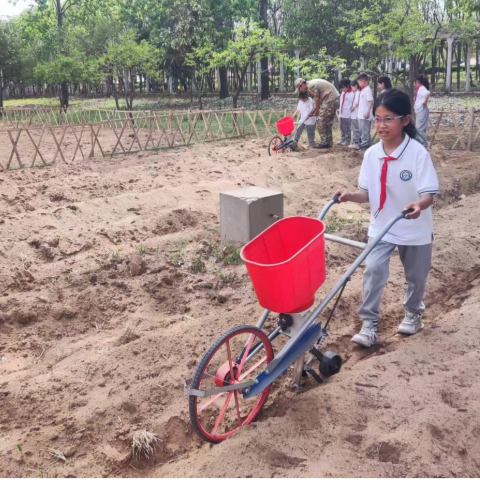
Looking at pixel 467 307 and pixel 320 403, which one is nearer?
pixel 320 403

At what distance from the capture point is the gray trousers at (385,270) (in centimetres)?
342

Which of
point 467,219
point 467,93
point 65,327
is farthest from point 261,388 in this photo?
point 467,93

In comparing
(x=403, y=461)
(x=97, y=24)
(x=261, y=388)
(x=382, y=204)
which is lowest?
(x=403, y=461)

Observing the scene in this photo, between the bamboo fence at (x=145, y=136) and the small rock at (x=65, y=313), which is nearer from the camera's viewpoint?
the small rock at (x=65, y=313)

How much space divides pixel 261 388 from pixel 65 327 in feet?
8.06

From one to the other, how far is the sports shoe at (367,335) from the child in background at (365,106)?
25.0 ft

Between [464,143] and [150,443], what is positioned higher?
[464,143]

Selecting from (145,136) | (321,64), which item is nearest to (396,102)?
(321,64)

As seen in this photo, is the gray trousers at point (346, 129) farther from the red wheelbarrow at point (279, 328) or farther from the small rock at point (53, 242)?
the red wheelbarrow at point (279, 328)

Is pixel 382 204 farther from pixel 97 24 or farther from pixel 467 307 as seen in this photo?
pixel 97 24

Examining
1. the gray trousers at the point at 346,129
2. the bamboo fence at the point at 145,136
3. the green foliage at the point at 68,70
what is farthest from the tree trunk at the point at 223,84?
the gray trousers at the point at 346,129

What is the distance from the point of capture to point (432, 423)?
105 inches

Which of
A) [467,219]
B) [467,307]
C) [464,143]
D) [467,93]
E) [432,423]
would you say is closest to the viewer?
[432,423]

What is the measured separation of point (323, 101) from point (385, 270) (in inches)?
332
